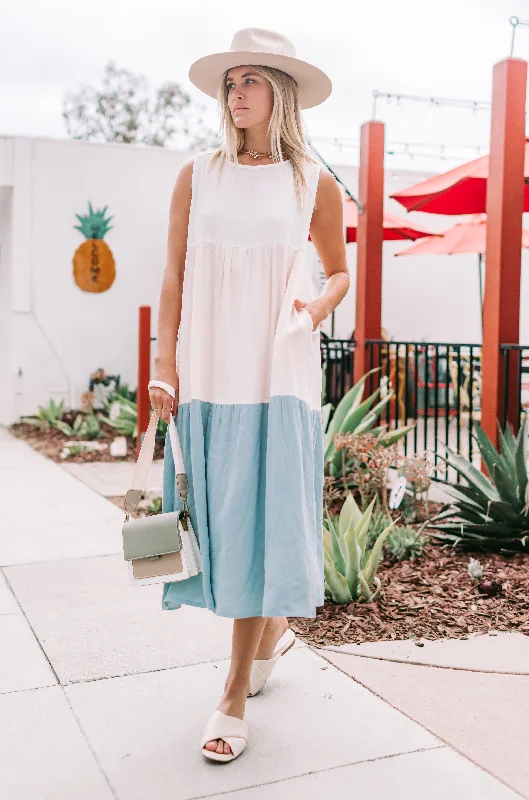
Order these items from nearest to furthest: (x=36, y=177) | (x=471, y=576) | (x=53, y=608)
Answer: (x=53, y=608)
(x=471, y=576)
(x=36, y=177)

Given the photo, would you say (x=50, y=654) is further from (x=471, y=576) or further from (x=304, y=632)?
(x=471, y=576)

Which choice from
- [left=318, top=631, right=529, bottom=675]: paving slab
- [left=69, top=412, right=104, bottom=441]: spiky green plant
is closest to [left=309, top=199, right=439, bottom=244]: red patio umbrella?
[left=69, top=412, right=104, bottom=441]: spiky green plant

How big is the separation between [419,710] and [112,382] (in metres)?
8.99

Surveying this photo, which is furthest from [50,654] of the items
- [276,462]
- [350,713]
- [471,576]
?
[471,576]

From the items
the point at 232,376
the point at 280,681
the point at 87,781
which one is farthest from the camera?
the point at 280,681

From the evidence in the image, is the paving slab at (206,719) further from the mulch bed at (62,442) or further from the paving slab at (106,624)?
the mulch bed at (62,442)

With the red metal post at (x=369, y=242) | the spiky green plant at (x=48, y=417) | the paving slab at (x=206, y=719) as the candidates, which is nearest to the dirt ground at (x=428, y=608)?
the paving slab at (x=206, y=719)

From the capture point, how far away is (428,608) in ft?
12.0

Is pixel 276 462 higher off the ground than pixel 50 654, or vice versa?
pixel 276 462

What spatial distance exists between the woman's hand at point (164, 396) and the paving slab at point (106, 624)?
1010 millimetres

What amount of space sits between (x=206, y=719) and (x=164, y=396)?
96 cm

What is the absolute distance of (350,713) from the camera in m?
2.63

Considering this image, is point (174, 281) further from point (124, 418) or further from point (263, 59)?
point (124, 418)

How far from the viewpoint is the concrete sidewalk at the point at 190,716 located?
87.0 inches
